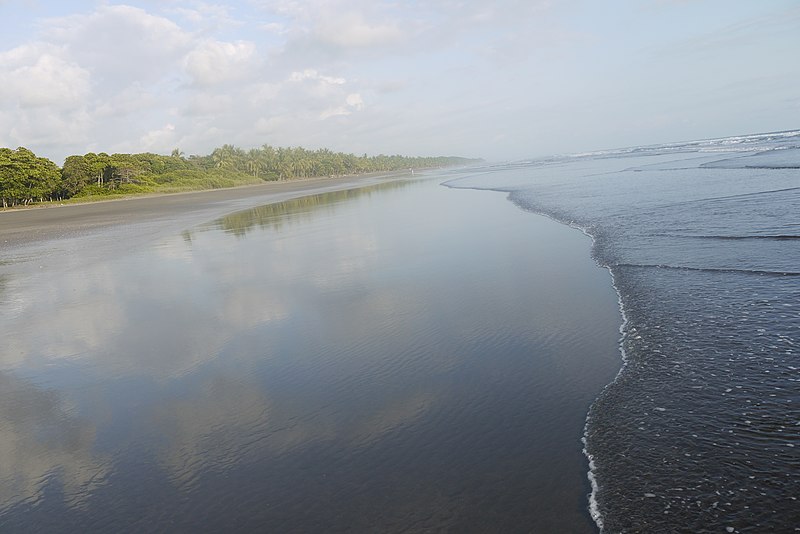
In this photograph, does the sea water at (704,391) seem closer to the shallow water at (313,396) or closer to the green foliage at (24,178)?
the shallow water at (313,396)

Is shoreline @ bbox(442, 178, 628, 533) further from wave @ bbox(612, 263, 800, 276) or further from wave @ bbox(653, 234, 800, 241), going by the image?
wave @ bbox(653, 234, 800, 241)

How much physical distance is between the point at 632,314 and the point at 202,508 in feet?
20.3

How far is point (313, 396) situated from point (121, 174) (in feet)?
252

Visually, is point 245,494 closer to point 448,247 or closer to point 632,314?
point 632,314

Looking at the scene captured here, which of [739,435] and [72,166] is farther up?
[72,166]

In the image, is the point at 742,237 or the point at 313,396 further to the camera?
the point at 742,237

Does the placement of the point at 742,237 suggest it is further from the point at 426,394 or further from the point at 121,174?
the point at 121,174

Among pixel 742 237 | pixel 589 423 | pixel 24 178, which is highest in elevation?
pixel 24 178

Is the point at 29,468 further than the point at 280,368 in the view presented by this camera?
No

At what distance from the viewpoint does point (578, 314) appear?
763cm

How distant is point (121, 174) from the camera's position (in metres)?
70.6

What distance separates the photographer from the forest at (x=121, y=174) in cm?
5416

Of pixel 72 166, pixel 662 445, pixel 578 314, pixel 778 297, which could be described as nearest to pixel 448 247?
pixel 578 314

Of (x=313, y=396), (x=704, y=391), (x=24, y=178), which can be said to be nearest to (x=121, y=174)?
(x=24, y=178)
